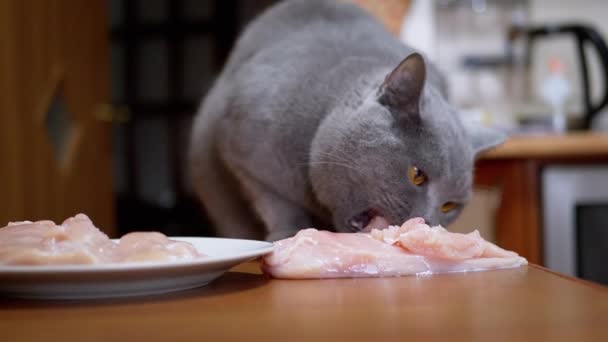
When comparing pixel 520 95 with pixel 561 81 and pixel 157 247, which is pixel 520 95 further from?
pixel 157 247

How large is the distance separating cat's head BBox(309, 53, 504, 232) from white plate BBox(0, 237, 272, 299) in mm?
490

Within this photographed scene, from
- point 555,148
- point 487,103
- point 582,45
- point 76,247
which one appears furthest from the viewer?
point 487,103

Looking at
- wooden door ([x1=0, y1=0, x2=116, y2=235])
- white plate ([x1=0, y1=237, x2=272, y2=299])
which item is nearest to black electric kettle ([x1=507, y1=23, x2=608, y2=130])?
wooden door ([x1=0, y1=0, x2=116, y2=235])

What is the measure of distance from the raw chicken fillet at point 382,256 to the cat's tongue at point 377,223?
32 cm

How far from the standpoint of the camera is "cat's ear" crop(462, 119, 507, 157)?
149cm

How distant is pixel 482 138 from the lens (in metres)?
1.52

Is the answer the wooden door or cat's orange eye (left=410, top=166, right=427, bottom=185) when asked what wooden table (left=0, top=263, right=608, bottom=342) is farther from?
the wooden door

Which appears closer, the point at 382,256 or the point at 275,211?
the point at 382,256

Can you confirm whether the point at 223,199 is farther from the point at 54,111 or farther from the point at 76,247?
the point at 54,111

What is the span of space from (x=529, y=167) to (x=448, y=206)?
0.99 meters

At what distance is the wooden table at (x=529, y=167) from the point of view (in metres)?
2.20

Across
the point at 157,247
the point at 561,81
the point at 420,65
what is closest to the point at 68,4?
the point at 561,81

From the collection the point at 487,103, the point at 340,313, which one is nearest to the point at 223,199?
the point at 340,313

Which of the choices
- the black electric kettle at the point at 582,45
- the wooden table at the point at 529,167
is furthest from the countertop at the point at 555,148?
the black electric kettle at the point at 582,45
